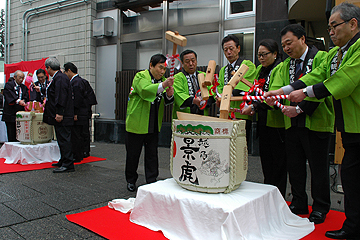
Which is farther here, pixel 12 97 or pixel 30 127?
pixel 12 97

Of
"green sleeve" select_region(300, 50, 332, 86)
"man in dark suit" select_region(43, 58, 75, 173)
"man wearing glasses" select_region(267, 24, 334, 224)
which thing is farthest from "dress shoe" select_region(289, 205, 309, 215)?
"man in dark suit" select_region(43, 58, 75, 173)

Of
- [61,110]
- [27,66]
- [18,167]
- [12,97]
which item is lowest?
[18,167]

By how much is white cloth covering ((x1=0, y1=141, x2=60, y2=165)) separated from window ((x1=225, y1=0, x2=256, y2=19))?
514 centimetres

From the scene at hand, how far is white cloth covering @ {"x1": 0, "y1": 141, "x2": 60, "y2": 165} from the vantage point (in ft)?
17.4

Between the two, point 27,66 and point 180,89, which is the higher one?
point 27,66

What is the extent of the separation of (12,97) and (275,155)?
651 cm

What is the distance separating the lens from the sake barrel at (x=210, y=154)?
217 centimetres

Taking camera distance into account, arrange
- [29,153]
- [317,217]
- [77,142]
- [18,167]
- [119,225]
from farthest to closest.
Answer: [77,142]
[29,153]
[18,167]
[317,217]
[119,225]

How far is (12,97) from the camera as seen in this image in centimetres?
689

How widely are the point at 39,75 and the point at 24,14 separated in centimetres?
603

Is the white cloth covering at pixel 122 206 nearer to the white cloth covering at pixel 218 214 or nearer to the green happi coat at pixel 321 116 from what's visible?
the white cloth covering at pixel 218 214

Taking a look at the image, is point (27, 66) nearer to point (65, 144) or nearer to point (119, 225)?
point (65, 144)

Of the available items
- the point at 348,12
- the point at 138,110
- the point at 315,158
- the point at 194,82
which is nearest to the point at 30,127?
the point at 138,110

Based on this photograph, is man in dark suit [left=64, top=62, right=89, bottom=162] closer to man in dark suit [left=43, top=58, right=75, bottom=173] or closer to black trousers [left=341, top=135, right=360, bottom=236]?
man in dark suit [left=43, top=58, right=75, bottom=173]
